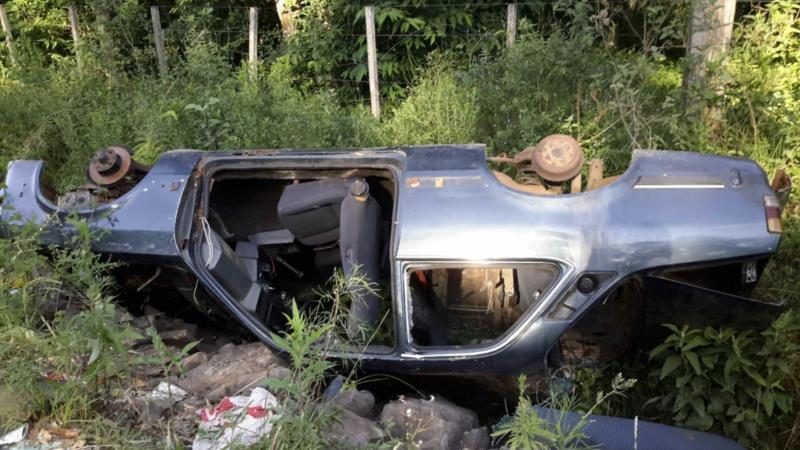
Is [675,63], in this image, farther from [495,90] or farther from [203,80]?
[203,80]

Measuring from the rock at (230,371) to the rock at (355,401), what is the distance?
40 cm

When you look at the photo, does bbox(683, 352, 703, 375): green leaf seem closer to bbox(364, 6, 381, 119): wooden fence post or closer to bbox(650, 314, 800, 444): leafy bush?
bbox(650, 314, 800, 444): leafy bush

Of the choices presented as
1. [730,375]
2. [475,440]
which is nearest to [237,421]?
[475,440]

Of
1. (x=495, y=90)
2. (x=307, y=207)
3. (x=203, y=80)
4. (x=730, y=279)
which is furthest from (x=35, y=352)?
(x=203, y=80)

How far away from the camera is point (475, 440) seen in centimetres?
269

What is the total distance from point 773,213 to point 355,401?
1933mm

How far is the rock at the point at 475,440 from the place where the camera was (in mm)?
2668

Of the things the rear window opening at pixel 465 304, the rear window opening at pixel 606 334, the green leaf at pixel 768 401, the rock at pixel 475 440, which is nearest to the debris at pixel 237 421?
the rock at pixel 475 440

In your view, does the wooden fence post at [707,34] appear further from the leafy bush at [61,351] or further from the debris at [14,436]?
the debris at [14,436]

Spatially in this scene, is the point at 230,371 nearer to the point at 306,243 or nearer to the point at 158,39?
the point at 306,243

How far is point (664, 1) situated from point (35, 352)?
4976 mm

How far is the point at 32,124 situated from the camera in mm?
6629

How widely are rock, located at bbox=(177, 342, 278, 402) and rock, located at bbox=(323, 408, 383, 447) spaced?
50cm

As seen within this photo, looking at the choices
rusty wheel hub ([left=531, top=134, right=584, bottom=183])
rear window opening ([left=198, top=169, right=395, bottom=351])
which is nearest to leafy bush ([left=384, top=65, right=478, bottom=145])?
rear window opening ([left=198, top=169, right=395, bottom=351])
